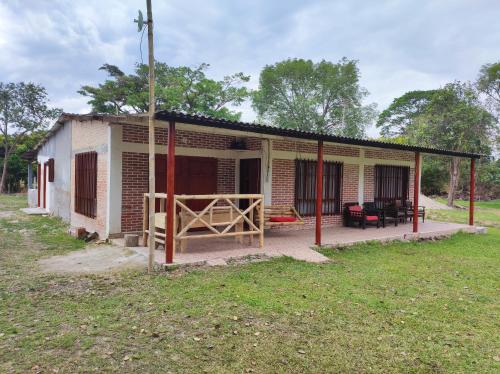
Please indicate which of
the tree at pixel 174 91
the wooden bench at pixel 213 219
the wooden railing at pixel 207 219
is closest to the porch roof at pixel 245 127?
the wooden railing at pixel 207 219

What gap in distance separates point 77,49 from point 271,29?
1029 centimetres

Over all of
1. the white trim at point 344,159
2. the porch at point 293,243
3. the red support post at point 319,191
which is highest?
the white trim at point 344,159

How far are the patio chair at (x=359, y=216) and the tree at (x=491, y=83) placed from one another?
19513 millimetres

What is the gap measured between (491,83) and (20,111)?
33732 millimetres

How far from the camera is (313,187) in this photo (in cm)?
1093

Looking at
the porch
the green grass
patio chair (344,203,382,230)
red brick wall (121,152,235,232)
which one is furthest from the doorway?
the green grass

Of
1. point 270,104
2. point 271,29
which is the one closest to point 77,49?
point 271,29

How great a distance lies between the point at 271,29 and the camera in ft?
47.5

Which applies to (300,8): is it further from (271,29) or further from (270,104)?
(270,104)

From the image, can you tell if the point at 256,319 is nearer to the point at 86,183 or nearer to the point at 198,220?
the point at 198,220

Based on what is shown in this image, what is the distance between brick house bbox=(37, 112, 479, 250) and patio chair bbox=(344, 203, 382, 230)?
0.28 m

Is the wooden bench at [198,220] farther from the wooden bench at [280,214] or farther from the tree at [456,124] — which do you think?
the tree at [456,124]

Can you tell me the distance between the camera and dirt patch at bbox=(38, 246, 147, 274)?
20.3 ft

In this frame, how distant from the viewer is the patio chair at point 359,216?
36.1 ft
